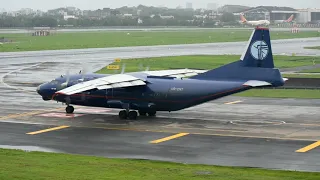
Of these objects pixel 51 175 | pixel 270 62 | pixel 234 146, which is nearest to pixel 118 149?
pixel 234 146

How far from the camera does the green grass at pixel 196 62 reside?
309ft

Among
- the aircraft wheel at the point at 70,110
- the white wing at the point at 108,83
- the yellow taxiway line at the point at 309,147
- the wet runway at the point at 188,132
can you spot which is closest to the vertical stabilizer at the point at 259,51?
the wet runway at the point at 188,132

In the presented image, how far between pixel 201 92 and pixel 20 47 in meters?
99.4

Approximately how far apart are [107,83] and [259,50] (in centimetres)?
1215

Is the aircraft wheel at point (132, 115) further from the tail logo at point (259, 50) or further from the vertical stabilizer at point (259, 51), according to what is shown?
the tail logo at point (259, 50)

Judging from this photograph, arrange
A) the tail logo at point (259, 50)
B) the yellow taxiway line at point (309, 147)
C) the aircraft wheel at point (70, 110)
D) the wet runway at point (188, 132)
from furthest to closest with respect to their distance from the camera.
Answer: the aircraft wheel at point (70, 110) → the tail logo at point (259, 50) → the yellow taxiway line at point (309, 147) → the wet runway at point (188, 132)

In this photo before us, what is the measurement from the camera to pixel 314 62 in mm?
100562

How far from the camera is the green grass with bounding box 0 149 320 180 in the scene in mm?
29984

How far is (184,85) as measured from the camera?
50.1 meters

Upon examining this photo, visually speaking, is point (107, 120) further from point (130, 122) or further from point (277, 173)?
point (277, 173)

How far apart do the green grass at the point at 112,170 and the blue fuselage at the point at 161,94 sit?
15.0 m

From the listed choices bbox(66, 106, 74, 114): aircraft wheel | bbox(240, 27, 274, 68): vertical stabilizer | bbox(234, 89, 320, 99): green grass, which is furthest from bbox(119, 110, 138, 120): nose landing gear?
bbox(234, 89, 320, 99): green grass

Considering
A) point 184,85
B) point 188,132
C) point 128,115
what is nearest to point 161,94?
point 184,85

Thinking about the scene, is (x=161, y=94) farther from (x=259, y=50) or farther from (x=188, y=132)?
(x=259, y=50)
